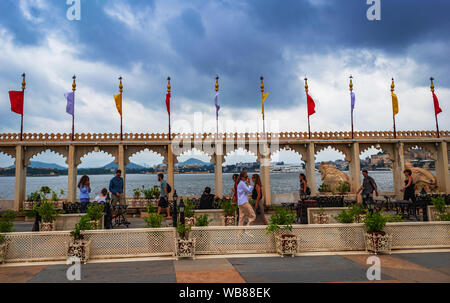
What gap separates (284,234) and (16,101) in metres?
18.6

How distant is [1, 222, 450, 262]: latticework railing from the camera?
23.5 feet

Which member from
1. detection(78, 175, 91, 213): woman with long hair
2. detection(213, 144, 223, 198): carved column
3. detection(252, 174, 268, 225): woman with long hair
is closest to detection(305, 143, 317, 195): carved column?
detection(213, 144, 223, 198): carved column

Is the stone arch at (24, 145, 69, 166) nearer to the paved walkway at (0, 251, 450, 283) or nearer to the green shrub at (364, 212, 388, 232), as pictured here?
the paved walkway at (0, 251, 450, 283)

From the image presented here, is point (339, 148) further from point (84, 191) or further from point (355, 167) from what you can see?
point (84, 191)

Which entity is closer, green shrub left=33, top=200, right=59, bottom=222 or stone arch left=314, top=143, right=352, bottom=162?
green shrub left=33, top=200, right=59, bottom=222

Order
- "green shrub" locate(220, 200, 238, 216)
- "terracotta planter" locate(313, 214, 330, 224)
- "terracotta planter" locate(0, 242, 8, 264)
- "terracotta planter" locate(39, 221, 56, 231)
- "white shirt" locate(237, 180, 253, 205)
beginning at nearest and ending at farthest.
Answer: "terracotta planter" locate(0, 242, 8, 264) → "white shirt" locate(237, 180, 253, 205) → "terracotta planter" locate(39, 221, 56, 231) → "terracotta planter" locate(313, 214, 330, 224) → "green shrub" locate(220, 200, 238, 216)

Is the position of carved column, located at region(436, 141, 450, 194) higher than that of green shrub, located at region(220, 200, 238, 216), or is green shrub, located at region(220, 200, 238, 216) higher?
carved column, located at region(436, 141, 450, 194)

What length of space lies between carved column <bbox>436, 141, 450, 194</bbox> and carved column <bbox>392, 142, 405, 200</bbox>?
9.09 ft

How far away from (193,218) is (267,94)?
12.5 metres

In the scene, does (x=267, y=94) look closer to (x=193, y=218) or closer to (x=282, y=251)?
(x=193, y=218)

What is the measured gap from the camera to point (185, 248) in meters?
7.20

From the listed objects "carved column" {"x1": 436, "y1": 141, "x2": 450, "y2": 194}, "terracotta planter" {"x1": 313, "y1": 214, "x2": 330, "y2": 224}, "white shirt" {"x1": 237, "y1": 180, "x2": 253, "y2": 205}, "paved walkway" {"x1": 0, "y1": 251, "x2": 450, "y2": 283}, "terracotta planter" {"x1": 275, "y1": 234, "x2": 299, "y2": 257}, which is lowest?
"paved walkway" {"x1": 0, "y1": 251, "x2": 450, "y2": 283}

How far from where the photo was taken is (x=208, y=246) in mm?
7562

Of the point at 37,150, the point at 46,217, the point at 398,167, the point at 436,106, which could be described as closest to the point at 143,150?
the point at 37,150
